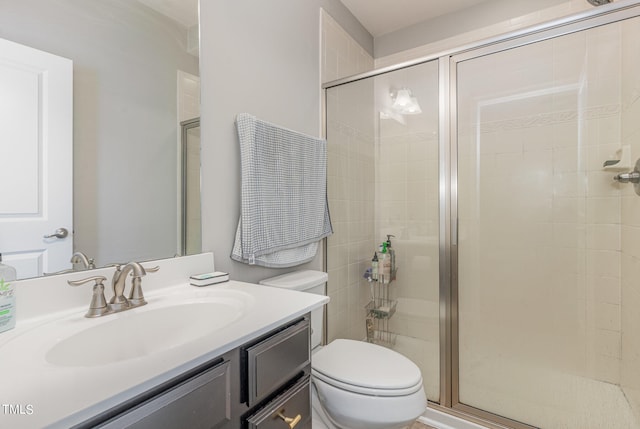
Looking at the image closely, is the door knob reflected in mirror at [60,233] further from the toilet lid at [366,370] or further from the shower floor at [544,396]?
the shower floor at [544,396]

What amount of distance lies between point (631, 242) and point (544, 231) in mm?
359

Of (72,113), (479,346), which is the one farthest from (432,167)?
(72,113)

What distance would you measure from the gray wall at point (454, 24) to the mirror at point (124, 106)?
1772 millimetres

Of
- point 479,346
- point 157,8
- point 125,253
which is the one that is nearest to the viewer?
point 125,253

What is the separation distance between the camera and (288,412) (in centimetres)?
81

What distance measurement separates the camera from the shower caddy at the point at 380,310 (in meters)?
2.06

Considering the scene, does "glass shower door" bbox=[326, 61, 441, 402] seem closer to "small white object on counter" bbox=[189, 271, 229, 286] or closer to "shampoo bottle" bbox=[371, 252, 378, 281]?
→ "shampoo bottle" bbox=[371, 252, 378, 281]

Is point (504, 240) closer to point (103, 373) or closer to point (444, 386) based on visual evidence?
point (444, 386)

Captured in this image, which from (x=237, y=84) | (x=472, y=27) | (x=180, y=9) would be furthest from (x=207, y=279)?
(x=472, y=27)

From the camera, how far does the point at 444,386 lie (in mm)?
1637

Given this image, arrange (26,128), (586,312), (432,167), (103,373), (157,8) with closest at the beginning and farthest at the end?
(103,373) < (26,128) < (157,8) < (586,312) < (432,167)

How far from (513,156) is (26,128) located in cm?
196

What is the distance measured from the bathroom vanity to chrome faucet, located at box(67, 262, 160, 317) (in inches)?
1.0

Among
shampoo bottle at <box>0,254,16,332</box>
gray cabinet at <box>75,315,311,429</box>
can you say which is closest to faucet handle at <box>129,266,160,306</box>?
shampoo bottle at <box>0,254,16,332</box>
